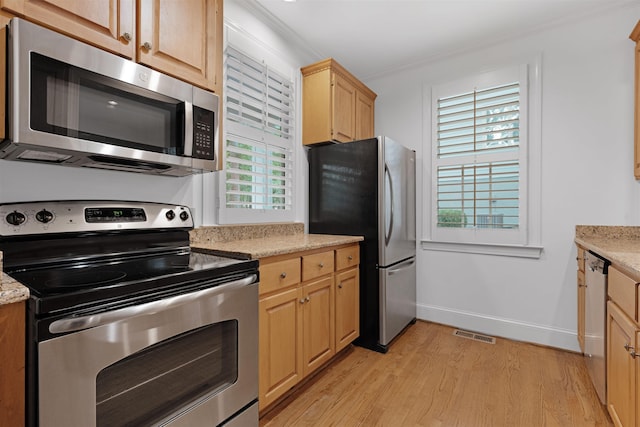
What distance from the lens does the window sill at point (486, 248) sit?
8.76 ft

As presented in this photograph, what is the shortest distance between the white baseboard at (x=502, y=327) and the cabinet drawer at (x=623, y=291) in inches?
52.4

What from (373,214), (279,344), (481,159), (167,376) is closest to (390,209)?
(373,214)

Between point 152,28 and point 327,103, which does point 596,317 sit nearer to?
point 327,103

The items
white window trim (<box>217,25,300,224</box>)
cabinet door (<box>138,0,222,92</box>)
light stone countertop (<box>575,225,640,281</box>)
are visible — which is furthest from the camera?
white window trim (<box>217,25,300,224</box>)

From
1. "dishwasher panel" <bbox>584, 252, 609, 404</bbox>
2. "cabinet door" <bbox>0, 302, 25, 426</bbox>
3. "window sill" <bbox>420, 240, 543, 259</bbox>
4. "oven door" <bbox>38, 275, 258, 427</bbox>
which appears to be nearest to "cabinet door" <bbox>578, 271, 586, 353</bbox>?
"dishwasher panel" <bbox>584, 252, 609, 404</bbox>

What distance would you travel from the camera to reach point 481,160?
2857 mm

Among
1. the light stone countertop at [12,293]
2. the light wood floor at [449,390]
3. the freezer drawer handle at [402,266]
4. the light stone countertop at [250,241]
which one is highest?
the light stone countertop at [250,241]

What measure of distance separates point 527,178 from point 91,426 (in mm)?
3099

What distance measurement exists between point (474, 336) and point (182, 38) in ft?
10.00

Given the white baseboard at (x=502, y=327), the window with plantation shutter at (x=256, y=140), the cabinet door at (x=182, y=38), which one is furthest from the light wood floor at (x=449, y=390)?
the cabinet door at (x=182, y=38)

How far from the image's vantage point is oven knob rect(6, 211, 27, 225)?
1.18 metres

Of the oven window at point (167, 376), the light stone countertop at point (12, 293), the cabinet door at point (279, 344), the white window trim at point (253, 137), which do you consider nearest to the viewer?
the light stone countertop at point (12, 293)

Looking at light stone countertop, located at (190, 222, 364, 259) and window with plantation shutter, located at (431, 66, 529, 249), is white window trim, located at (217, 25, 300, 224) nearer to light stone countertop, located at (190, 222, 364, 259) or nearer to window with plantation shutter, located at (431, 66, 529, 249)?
light stone countertop, located at (190, 222, 364, 259)

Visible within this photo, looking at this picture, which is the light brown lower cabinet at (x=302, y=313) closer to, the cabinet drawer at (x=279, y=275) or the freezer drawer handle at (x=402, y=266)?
the cabinet drawer at (x=279, y=275)
